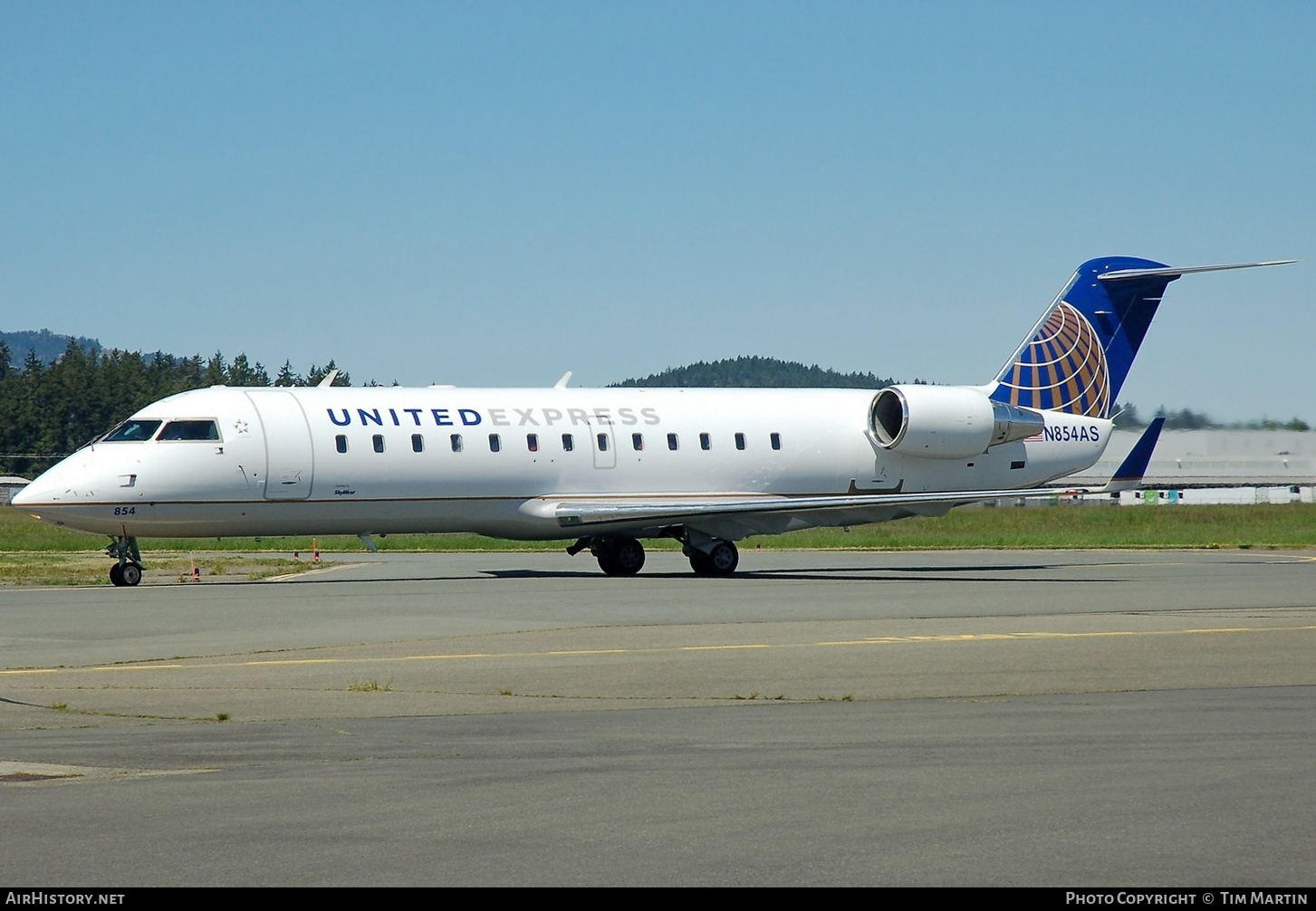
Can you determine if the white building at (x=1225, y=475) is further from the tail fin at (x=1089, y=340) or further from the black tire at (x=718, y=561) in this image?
the black tire at (x=718, y=561)

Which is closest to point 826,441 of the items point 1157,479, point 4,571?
point 4,571

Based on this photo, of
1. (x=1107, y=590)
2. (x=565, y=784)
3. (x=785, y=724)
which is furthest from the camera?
(x=1107, y=590)

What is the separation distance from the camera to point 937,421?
3434 centimetres

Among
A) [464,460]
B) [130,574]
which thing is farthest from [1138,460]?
[130,574]

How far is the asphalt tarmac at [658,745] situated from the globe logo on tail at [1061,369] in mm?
14956

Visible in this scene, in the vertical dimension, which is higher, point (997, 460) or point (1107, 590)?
point (997, 460)

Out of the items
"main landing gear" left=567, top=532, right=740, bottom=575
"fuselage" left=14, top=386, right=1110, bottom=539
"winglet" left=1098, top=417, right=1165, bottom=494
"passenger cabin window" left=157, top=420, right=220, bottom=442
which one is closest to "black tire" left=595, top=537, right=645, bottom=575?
"main landing gear" left=567, top=532, right=740, bottom=575

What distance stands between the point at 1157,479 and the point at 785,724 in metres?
111

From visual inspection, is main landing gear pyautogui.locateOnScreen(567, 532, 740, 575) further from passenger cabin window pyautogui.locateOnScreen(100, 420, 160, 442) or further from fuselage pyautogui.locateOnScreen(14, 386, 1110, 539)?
passenger cabin window pyautogui.locateOnScreen(100, 420, 160, 442)

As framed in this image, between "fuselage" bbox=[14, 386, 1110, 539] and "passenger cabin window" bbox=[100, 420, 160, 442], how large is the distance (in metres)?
0.03

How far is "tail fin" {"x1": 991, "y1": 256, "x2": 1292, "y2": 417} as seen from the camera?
36.8 m

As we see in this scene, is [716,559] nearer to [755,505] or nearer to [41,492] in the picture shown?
[755,505]
